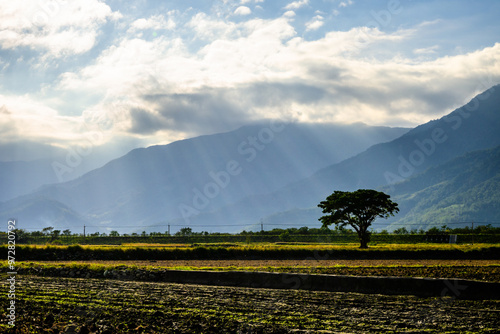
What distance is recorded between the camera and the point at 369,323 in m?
10.8

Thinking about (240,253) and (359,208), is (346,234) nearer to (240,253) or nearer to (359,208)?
(359,208)

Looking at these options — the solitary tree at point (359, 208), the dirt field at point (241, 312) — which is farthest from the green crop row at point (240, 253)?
the dirt field at point (241, 312)

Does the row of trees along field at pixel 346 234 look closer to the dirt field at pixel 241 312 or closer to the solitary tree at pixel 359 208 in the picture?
the solitary tree at pixel 359 208

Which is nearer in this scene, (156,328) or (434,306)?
(156,328)

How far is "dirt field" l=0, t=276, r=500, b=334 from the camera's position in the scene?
1026cm

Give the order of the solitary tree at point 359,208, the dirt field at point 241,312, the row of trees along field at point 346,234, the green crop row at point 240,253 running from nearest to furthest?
the dirt field at point 241,312, the green crop row at point 240,253, the solitary tree at point 359,208, the row of trees along field at point 346,234

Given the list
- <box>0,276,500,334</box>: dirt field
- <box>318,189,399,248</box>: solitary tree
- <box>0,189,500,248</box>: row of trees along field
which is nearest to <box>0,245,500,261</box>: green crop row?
<box>0,189,500,248</box>: row of trees along field

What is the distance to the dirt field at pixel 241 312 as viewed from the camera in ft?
33.7

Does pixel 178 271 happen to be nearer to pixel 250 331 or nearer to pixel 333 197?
pixel 250 331

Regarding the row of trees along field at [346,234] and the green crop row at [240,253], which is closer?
the green crop row at [240,253]

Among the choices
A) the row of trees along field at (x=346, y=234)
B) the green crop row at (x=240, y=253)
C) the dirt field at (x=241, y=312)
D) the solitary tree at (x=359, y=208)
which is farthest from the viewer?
the row of trees along field at (x=346, y=234)

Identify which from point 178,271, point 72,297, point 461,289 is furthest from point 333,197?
point 72,297

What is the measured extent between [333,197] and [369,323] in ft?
112

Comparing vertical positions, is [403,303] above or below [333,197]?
below
